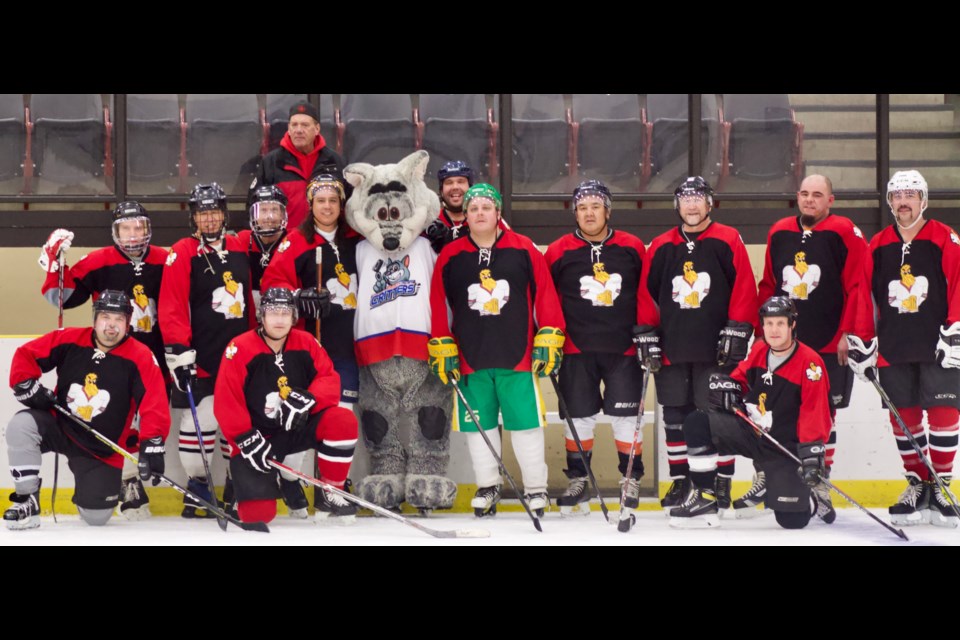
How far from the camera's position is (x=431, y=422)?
5.01 meters

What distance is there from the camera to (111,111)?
6332mm

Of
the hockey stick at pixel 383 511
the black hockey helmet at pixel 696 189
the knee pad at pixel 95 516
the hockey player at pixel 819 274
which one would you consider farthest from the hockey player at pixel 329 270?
the hockey player at pixel 819 274

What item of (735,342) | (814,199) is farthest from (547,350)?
(814,199)

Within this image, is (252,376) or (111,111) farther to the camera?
(111,111)

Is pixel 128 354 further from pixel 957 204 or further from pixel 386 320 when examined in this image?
pixel 957 204

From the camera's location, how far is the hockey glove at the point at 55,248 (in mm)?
4914

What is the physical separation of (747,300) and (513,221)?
6.11ft

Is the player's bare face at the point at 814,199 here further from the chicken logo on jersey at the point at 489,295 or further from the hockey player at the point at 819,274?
the chicken logo on jersey at the point at 489,295

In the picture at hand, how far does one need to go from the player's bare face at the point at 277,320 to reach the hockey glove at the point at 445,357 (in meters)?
0.59

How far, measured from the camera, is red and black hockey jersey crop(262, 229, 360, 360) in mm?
4980

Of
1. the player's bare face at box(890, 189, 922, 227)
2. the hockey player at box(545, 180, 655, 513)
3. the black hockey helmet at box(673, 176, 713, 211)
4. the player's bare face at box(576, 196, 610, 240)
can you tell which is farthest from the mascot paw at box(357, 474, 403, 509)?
the player's bare face at box(890, 189, 922, 227)

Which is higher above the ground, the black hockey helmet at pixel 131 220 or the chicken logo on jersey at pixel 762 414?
the black hockey helmet at pixel 131 220

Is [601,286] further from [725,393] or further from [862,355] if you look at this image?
[862,355]

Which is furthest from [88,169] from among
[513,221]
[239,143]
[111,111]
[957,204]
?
[957,204]
